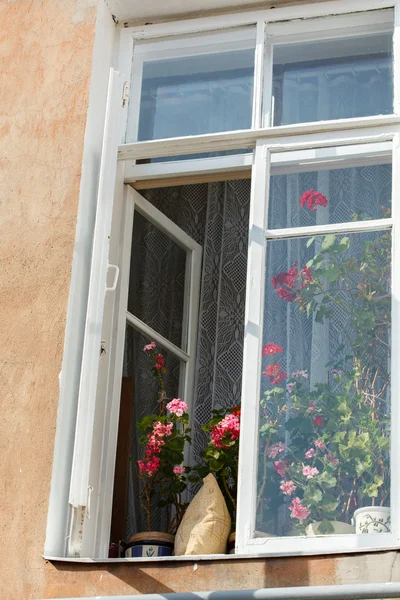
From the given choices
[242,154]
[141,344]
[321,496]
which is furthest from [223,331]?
[321,496]

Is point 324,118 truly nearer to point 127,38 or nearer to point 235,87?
point 235,87

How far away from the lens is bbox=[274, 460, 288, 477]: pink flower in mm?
4621

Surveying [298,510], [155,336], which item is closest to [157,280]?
[155,336]

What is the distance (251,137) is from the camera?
5215 mm

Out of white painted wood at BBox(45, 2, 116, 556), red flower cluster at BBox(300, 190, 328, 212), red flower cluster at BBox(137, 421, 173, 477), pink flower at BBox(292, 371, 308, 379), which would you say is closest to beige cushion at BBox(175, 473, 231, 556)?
red flower cluster at BBox(137, 421, 173, 477)

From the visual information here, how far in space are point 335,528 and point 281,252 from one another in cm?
103

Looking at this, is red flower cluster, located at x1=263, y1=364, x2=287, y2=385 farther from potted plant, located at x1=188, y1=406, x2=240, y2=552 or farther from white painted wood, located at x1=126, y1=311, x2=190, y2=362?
white painted wood, located at x1=126, y1=311, x2=190, y2=362

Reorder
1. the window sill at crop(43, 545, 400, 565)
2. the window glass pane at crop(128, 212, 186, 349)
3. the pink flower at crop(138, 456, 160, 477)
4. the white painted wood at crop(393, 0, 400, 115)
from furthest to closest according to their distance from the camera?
the window glass pane at crop(128, 212, 186, 349), the pink flower at crop(138, 456, 160, 477), the white painted wood at crop(393, 0, 400, 115), the window sill at crop(43, 545, 400, 565)

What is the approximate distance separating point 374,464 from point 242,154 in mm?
1406

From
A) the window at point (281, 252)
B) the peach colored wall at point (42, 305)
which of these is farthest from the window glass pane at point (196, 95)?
the peach colored wall at point (42, 305)

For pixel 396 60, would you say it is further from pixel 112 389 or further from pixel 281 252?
pixel 112 389

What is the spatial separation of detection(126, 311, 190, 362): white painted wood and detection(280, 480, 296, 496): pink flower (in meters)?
1.16

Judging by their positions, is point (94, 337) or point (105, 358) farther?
point (105, 358)

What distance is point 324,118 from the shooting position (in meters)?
5.20
